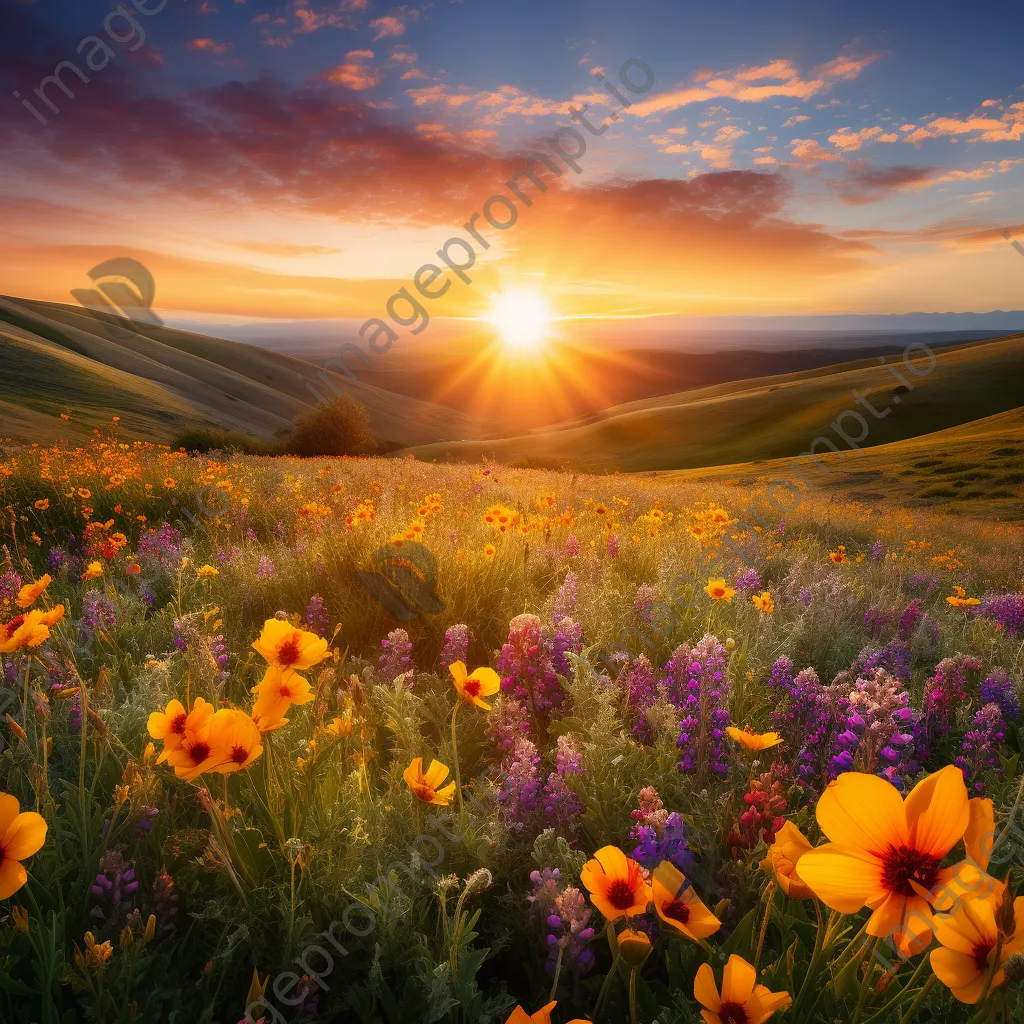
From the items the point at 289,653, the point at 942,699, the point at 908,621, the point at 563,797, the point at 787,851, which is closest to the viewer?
the point at 787,851

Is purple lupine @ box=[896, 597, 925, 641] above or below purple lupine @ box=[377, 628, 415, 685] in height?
below

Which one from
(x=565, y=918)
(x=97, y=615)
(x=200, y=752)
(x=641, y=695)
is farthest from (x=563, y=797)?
(x=97, y=615)

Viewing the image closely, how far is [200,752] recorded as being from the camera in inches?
59.5

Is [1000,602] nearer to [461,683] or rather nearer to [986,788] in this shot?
[986,788]

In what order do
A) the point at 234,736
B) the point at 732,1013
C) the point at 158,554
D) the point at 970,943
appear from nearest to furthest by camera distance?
the point at 970,943 → the point at 732,1013 → the point at 234,736 → the point at 158,554

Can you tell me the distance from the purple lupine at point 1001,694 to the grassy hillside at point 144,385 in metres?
42.0

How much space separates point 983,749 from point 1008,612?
129 inches

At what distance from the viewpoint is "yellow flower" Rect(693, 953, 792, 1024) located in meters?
1.11

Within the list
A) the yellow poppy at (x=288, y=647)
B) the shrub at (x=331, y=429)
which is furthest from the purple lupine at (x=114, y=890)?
the shrub at (x=331, y=429)

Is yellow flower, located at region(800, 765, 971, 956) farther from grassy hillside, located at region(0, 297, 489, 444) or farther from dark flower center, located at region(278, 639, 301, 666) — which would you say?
grassy hillside, located at region(0, 297, 489, 444)

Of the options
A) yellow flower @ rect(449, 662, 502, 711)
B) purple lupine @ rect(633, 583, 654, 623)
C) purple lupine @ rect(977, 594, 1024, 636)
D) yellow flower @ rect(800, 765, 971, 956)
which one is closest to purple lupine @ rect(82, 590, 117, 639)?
yellow flower @ rect(449, 662, 502, 711)

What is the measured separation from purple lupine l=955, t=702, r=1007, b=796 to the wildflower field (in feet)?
0.09

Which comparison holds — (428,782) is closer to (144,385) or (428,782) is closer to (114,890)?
(114,890)

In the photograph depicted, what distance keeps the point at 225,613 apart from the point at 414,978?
3.00m
